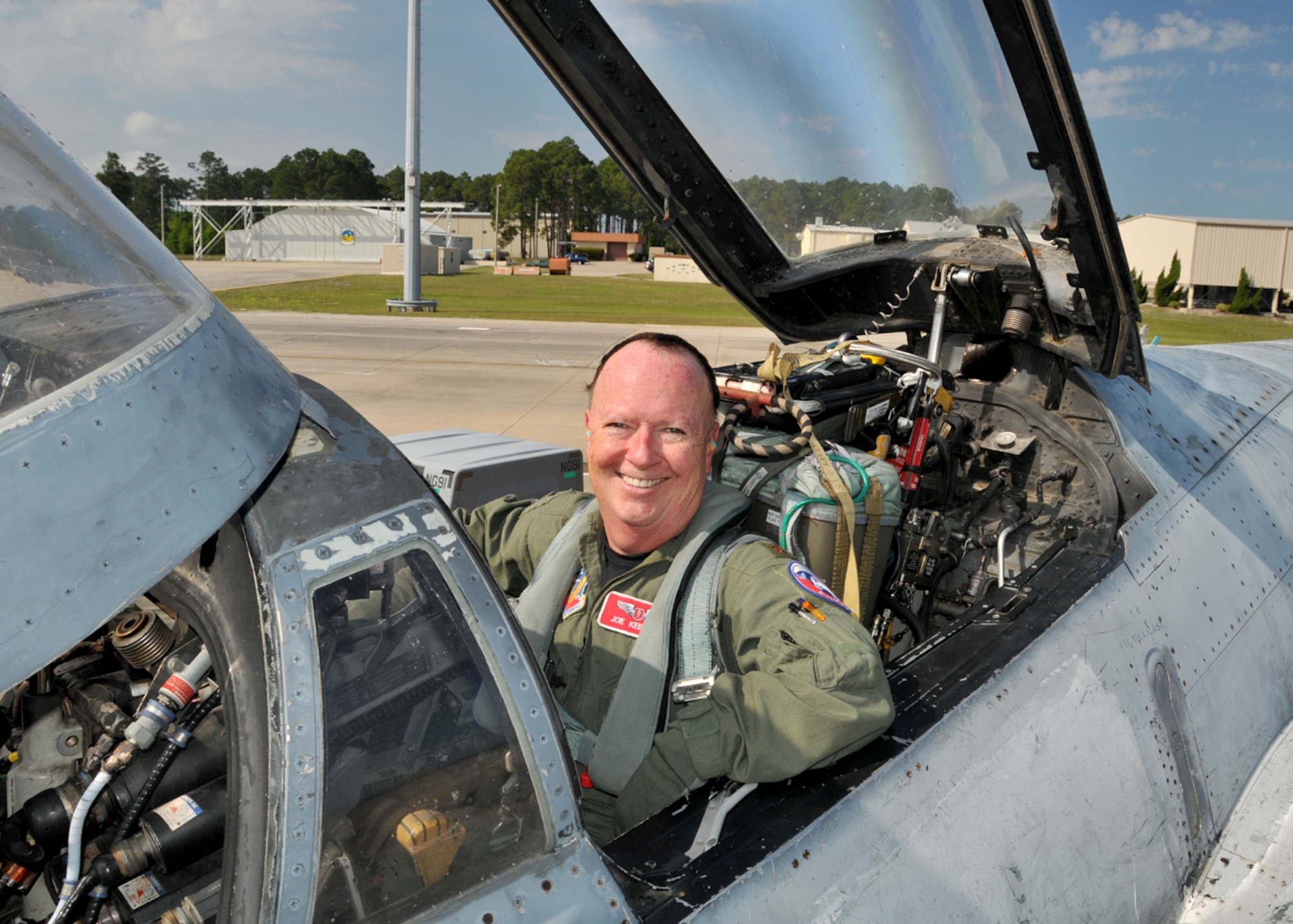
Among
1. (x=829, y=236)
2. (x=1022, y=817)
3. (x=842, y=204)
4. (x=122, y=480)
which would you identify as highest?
(x=842, y=204)

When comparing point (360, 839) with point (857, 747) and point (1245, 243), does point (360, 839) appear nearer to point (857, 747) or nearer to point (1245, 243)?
point (857, 747)

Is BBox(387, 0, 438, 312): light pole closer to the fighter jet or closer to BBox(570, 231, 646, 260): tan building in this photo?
the fighter jet

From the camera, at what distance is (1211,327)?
84.4 feet

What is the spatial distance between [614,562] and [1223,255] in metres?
41.3

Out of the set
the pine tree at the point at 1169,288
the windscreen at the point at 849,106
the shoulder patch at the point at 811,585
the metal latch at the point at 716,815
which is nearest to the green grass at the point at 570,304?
the pine tree at the point at 1169,288

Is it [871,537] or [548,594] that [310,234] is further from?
[548,594]

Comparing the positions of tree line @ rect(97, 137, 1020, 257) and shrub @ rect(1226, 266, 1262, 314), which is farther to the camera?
tree line @ rect(97, 137, 1020, 257)

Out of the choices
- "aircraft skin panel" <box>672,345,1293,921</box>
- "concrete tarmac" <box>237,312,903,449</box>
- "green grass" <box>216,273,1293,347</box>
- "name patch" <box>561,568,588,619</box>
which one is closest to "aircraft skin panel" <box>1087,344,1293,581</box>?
"aircraft skin panel" <box>672,345,1293,921</box>

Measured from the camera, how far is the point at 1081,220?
2.56 meters

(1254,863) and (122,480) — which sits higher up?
(122,480)

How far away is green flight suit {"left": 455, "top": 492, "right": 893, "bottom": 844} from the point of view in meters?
1.56

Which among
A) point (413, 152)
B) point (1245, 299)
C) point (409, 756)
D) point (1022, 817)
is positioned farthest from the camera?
point (1245, 299)

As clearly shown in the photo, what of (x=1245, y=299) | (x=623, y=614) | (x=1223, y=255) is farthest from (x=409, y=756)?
(x=1223, y=255)

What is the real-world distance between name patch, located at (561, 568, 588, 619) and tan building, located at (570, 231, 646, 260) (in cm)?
7799
